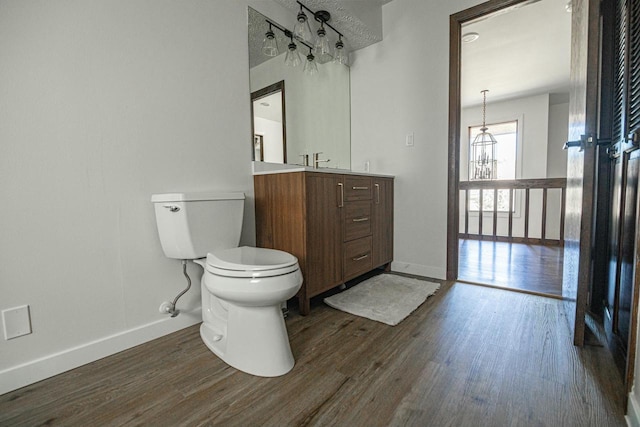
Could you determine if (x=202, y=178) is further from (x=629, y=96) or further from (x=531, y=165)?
(x=531, y=165)

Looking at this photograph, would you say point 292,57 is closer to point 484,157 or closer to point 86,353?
point 86,353

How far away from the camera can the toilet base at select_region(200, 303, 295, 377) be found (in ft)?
4.00

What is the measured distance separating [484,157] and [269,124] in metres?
4.56

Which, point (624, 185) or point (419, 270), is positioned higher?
point (624, 185)

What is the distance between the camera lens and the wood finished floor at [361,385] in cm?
98

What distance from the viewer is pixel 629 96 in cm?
117

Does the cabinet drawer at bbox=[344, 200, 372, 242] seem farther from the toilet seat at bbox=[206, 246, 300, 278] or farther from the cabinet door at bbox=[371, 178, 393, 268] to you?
the toilet seat at bbox=[206, 246, 300, 278]

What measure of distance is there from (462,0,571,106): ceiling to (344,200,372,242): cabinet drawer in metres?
1.81

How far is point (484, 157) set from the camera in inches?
207

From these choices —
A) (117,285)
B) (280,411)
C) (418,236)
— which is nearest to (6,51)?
(117,285)

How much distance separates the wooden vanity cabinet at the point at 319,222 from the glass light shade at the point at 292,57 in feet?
3.19

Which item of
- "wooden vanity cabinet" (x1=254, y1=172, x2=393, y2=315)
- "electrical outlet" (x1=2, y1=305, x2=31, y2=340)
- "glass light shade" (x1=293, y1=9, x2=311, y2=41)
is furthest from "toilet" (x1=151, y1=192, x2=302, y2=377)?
"glass light shade" (x1=293, y1=9, x2=311, y2=41)

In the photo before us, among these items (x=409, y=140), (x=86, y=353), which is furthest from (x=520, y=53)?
(x=86, y=353)

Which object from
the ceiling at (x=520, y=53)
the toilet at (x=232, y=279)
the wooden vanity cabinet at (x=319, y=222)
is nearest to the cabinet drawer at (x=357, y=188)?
the wooden vanity cabinet at (x=319, y=222)
